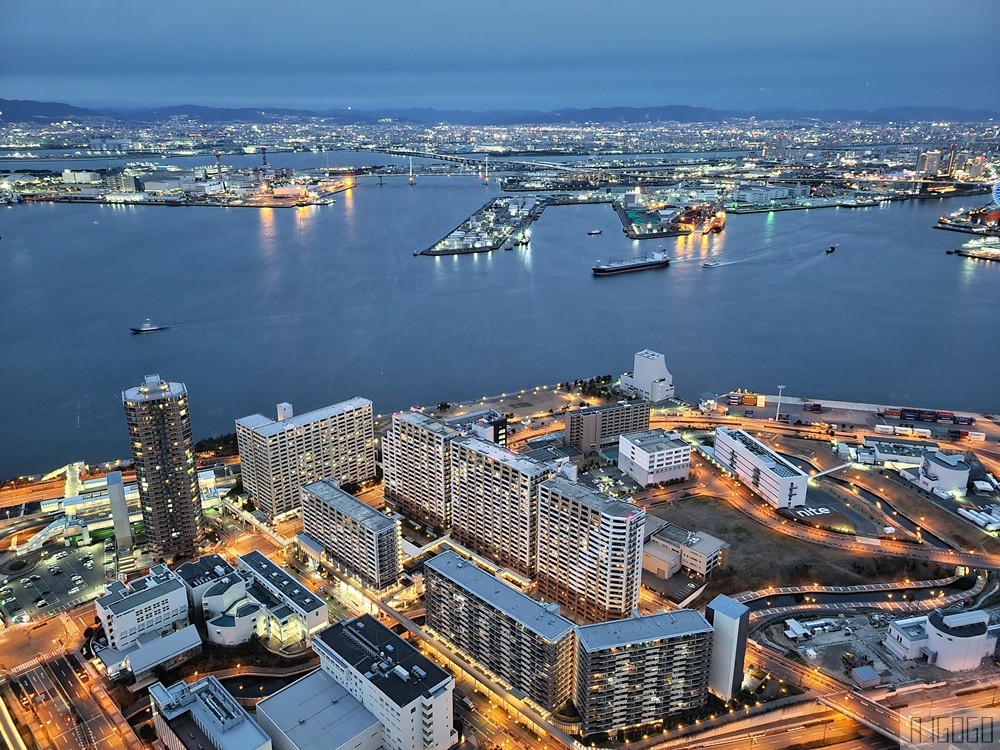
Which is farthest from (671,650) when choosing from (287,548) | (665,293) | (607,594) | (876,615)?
(665,293)

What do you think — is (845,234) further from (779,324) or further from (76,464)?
(76,464)

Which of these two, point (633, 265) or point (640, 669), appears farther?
point (633, 265)

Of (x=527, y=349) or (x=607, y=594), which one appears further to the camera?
(x=527, y=349)

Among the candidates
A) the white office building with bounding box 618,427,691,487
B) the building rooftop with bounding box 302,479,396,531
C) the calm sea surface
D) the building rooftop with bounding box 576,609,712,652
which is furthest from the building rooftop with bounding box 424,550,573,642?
the calm sea surface

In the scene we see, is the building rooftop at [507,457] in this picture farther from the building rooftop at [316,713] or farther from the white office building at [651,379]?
the white office building at [651,379]

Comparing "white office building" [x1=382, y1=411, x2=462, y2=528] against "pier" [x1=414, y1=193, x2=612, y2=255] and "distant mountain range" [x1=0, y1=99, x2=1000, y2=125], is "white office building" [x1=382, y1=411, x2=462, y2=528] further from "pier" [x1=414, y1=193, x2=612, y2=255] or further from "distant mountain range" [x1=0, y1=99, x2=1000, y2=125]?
"distant mountain range" [x1=0, y1=99, x2=1000, y2=125]

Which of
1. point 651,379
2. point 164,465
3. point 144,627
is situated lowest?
point 144,627

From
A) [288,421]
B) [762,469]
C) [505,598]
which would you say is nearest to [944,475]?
[762,469]

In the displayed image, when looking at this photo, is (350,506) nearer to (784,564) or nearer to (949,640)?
(784,564)
